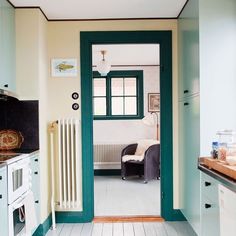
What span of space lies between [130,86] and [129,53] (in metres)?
1.38

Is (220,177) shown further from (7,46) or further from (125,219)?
(7,46)

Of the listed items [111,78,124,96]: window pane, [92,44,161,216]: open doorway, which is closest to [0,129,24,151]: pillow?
[92,44,161,216]: open doorway

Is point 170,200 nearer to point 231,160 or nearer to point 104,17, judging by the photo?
point 231,160

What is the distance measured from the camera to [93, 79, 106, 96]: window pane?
6.99 meters

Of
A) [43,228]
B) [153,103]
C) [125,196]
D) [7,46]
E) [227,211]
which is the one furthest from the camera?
[153,103]

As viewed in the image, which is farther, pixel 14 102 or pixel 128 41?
pixel 128 41

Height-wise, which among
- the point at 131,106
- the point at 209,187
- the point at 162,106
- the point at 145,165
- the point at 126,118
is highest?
the point at 131,106

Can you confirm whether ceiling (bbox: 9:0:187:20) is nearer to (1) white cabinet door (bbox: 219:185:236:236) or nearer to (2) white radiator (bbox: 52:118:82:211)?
(2) white radiator (bbox: 52:118:82:211)

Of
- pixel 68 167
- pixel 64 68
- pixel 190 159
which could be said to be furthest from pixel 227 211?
pixel 64 68

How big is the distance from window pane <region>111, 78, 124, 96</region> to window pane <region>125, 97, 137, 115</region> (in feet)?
0.66

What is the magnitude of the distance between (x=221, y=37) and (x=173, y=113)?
1.18 metres

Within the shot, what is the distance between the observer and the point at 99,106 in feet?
22.9

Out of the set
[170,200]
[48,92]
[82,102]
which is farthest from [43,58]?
[170,200]

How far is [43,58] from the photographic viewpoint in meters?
3.55
